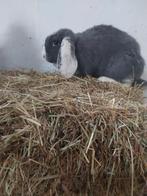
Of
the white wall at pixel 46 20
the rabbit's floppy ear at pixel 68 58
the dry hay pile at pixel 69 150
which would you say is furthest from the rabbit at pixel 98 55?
the dry hay pile at pixel 69 150

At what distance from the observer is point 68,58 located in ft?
4.82

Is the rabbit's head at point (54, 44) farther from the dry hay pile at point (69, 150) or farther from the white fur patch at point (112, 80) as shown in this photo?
the dry hay pile at point (69, 150)

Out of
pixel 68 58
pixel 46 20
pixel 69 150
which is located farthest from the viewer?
pixel 46 20

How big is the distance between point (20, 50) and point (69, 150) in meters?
0.93

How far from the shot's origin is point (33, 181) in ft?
3.08

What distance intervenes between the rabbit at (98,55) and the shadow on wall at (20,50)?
0.22 meters

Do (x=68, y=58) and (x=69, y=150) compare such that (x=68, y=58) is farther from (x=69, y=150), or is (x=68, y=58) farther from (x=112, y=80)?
(x=69, y=150)

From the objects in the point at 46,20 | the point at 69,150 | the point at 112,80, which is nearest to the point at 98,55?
the point at 112,80

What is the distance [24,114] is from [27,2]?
34.3 inches

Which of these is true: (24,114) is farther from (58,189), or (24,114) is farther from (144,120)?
(144,120)

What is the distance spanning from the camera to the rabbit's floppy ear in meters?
1.47

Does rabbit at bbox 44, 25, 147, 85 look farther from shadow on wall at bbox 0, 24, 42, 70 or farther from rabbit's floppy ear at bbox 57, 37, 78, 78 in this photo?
shadow on wall at bbox 0, 24, 42, 70

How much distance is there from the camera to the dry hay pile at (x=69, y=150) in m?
0.94

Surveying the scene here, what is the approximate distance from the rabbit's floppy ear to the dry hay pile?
442 millimetres
